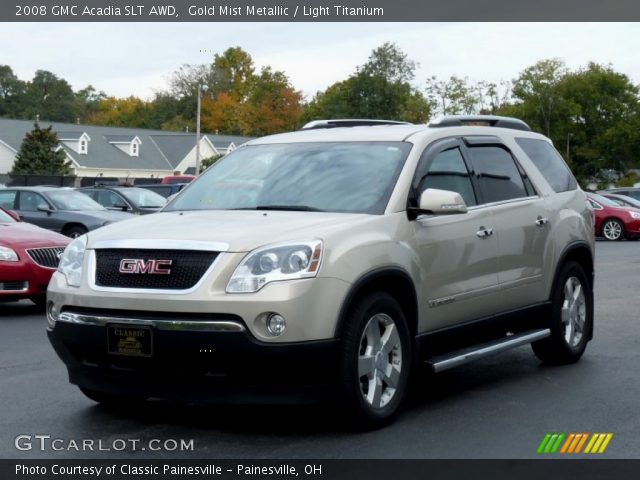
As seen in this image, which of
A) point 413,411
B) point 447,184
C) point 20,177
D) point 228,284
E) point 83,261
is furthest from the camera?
point 20,177

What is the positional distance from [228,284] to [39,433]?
1461 millimetres

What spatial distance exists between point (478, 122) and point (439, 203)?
6.62 ft

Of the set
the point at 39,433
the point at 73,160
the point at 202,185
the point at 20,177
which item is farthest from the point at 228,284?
the point at 73,160

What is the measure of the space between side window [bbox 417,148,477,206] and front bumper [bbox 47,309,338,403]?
6.13 feet

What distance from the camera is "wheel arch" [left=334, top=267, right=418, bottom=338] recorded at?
6120 mm

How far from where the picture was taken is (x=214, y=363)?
233 inches

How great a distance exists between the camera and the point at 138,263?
6.20m

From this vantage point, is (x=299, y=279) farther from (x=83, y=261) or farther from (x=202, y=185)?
(x=202, y=185)

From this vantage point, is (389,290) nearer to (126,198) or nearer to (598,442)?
(598,442)

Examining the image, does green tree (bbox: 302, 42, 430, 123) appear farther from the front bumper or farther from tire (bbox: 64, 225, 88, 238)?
the front bumper

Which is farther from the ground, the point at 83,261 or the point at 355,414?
the point at 83,261

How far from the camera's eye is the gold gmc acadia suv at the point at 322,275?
5941mm

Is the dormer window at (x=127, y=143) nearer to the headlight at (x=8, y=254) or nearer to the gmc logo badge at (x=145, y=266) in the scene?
the headlight at (x=8, y=254)

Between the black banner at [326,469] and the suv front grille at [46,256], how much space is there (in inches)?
297
